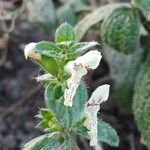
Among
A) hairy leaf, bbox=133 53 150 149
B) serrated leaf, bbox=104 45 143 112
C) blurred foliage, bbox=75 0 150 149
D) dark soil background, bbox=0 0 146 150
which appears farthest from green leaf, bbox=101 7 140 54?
dark soil background, bbox=0 0 146 150

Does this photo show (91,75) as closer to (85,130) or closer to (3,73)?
(3,73)

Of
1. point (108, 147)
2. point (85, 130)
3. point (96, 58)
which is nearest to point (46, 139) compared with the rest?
point (85, 130)

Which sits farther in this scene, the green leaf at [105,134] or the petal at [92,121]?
the green leaf at [105,134]

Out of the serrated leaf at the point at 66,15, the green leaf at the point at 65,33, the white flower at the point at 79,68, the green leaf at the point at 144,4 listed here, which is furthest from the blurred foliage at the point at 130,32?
the white flower at the point at 79,68

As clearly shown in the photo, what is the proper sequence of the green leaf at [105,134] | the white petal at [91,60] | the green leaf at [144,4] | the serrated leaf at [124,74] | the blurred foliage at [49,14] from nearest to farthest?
the white petal at [91,60] → the green leaf at [105,134] → the green leaf at [144,4] → the serrated leaf at [124,74] → the blurred foliage at [49,14]

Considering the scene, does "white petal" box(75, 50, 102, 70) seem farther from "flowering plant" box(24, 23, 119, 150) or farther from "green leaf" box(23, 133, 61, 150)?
"green leaf" box(23, 133, 61, 150)

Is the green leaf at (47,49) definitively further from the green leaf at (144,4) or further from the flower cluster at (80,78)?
the green leaf at (144,4)
